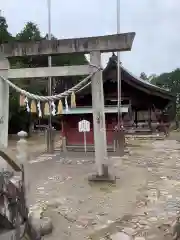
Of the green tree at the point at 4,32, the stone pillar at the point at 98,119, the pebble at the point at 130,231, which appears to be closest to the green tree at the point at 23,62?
the green tree at the point at 4,32

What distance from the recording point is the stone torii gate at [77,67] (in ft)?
31.3

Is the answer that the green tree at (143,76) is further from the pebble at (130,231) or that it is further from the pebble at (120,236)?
the pebble at (120,236)

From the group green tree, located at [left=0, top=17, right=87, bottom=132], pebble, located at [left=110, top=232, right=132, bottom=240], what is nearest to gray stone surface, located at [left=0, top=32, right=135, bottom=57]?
pebble, located at [left=110, top=232, right=132, bottom=240]

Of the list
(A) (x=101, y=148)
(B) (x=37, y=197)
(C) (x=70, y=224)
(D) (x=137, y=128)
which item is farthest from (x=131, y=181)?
(D) (x=137, y=128)

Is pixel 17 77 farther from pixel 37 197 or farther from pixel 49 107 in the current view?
pixel 37 197

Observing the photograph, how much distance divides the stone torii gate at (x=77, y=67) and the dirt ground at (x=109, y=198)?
116 cm

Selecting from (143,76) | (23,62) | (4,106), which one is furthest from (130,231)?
(143,76)

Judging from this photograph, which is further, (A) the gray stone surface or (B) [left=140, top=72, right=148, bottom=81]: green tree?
(B) [left=140, top=72, right=148, bottom=81]: green tree

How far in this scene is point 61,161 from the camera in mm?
14375

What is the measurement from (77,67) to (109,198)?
3.93 metres

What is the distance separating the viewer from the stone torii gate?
375 inches

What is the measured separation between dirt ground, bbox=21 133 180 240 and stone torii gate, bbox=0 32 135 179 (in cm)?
116

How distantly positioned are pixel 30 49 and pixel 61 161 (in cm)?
587

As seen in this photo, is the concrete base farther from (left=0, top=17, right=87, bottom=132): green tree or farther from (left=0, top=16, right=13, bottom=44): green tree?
(left=0, top=16, right=13, bottom=44): green tree
